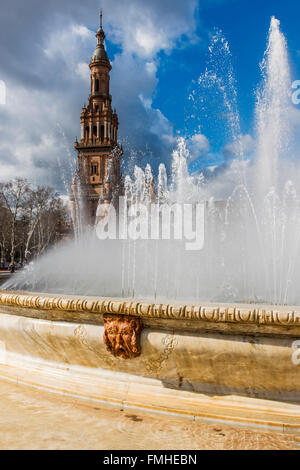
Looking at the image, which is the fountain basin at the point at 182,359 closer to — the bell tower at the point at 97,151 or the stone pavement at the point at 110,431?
the stone pavement at the point at 110,431

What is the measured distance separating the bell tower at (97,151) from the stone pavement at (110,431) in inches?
2049

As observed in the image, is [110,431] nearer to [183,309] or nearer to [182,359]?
[182,359]

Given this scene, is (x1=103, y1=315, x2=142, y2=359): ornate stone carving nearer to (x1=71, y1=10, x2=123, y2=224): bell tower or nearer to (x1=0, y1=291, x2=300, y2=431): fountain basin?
(x1=0, y1=291, x2=300, y2=431): fountain basin

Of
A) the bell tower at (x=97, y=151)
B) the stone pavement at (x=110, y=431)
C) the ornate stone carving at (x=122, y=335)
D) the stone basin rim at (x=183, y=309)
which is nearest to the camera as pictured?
the stone pavement at (x=110, y=431)

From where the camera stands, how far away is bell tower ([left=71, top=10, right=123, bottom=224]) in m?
55.8

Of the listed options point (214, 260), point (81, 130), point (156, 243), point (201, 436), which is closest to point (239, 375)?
point (201, 436)

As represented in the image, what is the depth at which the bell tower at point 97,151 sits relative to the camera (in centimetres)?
5578

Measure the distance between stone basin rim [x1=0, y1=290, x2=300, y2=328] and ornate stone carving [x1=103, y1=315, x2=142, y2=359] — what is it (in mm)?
73

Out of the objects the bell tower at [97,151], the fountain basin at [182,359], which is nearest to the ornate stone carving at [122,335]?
the fountain basin at [182,359]

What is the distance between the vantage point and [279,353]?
2.61 meters

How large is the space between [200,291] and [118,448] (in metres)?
5.44
